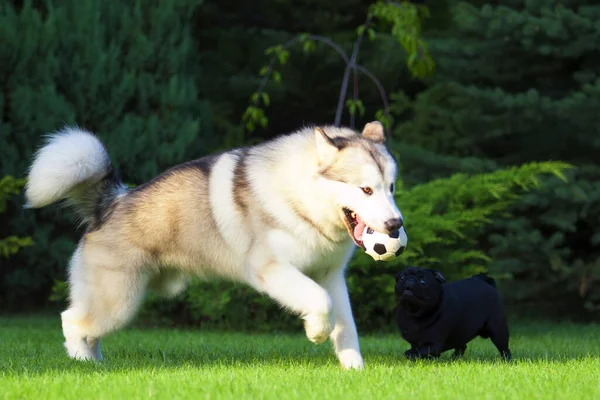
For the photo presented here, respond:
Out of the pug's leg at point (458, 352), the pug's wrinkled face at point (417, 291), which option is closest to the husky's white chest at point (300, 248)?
the pug's wrinkled face at point (417, 291)

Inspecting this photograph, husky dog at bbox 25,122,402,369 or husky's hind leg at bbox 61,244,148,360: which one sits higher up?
husky dog at bbox 25,122,402,369

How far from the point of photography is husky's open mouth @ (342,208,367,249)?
5.51 meters

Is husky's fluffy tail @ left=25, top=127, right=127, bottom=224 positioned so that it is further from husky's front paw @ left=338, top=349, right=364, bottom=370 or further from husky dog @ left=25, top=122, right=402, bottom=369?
husky's front paw @ left=338, top=349, right=364, bottom=370

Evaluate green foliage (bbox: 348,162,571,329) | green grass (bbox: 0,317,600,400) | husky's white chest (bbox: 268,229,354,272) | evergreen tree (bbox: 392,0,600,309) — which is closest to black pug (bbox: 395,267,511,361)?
green grass (bbox: 0,317,600,400)

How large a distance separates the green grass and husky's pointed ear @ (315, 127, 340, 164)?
115 cm

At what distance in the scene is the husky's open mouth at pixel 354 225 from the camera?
5512 millimetres

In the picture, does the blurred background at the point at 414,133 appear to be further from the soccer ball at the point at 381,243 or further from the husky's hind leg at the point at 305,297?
the soccer ball at the point at 381,243

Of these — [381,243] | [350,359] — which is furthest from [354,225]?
[350,359]

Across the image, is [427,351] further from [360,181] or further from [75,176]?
[75,176]

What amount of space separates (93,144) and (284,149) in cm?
129

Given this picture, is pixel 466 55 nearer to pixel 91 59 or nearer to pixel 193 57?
pixel 193 57

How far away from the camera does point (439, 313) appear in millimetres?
6375

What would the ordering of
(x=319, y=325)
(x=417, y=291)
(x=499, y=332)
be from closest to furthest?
(x=319, y=325) → (x=417, y=291) → (x=499, y=332)

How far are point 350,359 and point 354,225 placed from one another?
2.75 ft
